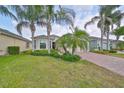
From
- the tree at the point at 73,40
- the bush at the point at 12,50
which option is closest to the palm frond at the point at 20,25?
the bush at the point at 12,50

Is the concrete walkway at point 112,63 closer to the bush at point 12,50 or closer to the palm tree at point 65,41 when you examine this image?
the palm tree at point 65,41

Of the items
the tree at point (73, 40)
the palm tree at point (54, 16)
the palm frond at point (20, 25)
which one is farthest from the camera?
the palm frond at point (20, 25)

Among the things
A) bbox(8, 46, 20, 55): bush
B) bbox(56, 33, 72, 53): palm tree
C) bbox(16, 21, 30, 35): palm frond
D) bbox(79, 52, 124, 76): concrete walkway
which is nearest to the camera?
bbox(79, 52, 124, 76): concrete walkway

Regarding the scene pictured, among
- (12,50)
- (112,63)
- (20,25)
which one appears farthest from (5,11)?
(20,25)

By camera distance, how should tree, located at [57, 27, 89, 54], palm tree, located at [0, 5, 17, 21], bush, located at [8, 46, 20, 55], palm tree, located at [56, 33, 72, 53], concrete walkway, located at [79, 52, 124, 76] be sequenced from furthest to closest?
bush, located at [8, 46, 20, 55] < palm tree, located at [56, 33, 72, 53] < tree, located at [57, 27, 89, 54] < palm tree, located at [0, 5, 17, 21] < concrete walkway, located at [79, 52, 124, 76]

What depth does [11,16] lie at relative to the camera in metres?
15.5

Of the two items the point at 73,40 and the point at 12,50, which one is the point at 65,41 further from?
the point at 12,50

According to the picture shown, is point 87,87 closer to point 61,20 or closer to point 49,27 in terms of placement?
point 61,20

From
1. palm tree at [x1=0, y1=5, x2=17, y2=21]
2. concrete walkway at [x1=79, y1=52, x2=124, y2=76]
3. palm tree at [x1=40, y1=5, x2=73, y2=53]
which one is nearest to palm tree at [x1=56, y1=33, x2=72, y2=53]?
palm tree at [x1=40, y1=5, x2=73, y2=53]

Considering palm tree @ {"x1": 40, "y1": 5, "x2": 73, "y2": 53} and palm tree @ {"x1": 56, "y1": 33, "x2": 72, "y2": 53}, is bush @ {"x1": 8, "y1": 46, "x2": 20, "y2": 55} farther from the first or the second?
palm tree @ {"x1": 56, "y1": 33, "x2": 72, "y2": 53}

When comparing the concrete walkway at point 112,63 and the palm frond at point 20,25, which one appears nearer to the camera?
the concrete walkway at point 112,63

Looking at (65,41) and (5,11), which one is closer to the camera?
(5,11)
